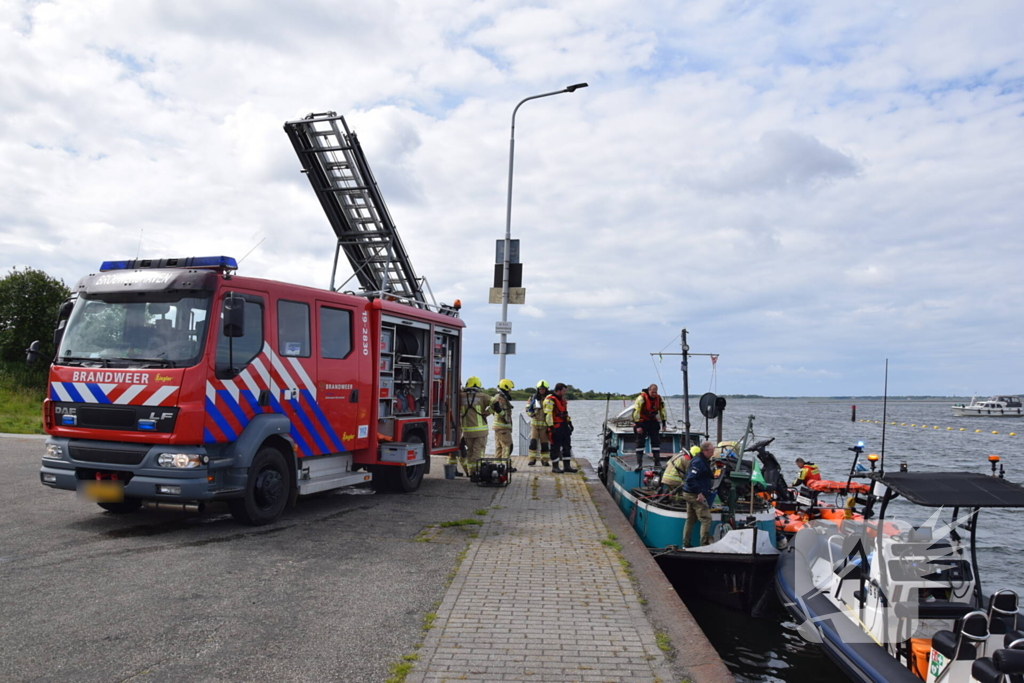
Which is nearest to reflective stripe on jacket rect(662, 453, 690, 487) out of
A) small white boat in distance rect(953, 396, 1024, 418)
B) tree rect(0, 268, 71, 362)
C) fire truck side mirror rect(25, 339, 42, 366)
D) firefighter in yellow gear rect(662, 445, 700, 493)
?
firefighter in yellow gear rect(662, 445, 700, 493)

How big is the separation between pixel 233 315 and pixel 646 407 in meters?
9.35

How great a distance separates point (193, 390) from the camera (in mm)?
7527

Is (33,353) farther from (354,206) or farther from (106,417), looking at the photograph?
(354,206)

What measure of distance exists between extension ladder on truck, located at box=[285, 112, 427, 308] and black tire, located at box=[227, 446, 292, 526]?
350 cm

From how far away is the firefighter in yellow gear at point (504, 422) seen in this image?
14620 millimetres

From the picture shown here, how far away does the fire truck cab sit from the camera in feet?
24.8

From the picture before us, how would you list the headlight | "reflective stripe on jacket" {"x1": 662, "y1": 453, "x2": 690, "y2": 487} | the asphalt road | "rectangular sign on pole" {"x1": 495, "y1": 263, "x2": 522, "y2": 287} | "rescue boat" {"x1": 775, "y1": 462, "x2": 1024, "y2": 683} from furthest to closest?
"rectangular sign on pole" {"x1": 495, "y1": 263, "x2": 522, "y2": 287} → "reflective stripe on jacket" {"x1": 662, "y1": 453, "x2": 690, "y2": 487} → the headlight → "rescue boat" {"x1": 775, "y1": 462, "x2": 1024, "y2": 683} → the asphalt road

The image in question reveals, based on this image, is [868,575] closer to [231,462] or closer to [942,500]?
[942,500]

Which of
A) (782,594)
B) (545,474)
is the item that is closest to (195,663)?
(782,594)

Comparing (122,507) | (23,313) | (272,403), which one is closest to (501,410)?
(272,403)

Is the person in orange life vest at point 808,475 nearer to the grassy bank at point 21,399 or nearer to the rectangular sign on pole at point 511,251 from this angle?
the rectangular sign on pole at point 511,251

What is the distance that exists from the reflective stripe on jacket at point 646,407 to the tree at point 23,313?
23613 millimetres

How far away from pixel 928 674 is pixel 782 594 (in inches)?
146

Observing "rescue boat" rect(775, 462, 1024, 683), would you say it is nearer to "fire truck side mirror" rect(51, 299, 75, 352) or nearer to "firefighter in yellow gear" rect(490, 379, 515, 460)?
"firefighter in yellow gear" rect(490, 379, 515, 460)
